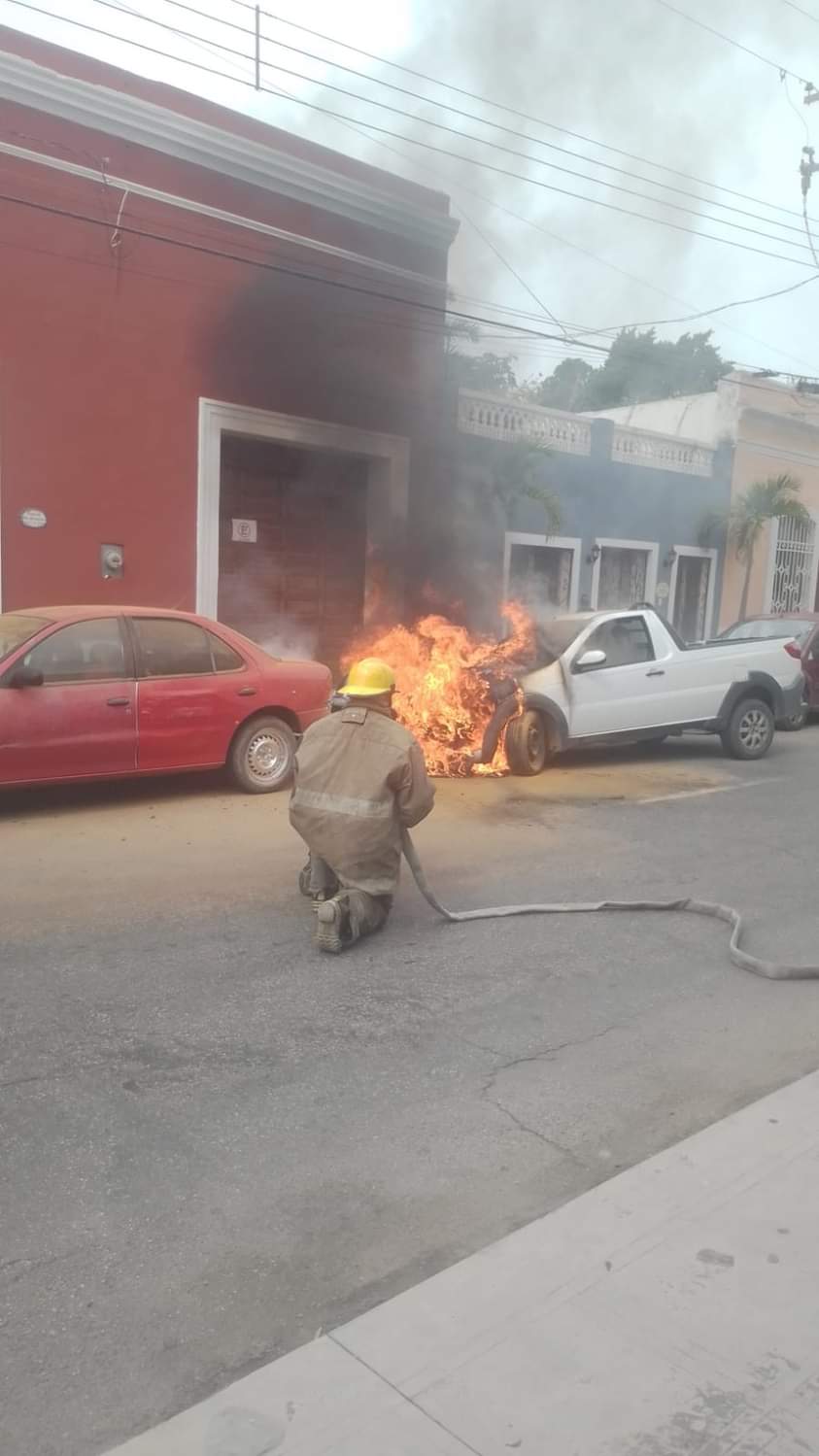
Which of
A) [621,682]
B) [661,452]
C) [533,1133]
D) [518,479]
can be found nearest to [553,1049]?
[533,1133]

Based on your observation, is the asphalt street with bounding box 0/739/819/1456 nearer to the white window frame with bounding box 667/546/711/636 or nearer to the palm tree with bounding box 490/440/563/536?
the palm tree with bounding box 490/440/563/536

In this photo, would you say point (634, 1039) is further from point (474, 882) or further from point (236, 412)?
point (236, 412)

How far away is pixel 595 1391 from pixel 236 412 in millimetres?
11961

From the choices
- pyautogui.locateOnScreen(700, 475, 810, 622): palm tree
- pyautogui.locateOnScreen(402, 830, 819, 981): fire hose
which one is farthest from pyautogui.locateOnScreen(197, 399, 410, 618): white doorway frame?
pyautogui.locateOnScreen(700, 475, 810, 622): palm tree

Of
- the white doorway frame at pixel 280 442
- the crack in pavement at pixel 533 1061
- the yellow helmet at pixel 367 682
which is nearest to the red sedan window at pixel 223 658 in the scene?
the yellow helmet at pixel 367 682

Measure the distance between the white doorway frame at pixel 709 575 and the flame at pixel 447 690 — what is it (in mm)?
11143

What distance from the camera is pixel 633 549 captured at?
19484 mm

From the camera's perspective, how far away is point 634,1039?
4.18m

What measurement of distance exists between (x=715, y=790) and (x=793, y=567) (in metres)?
15.6

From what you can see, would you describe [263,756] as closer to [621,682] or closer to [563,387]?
[621,682]

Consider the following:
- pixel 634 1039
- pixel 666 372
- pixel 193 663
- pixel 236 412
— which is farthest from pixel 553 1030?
pixel 666 372

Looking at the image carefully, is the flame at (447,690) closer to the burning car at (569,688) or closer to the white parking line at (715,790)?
the burning car at (569,688)

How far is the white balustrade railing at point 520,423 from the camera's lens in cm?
1567

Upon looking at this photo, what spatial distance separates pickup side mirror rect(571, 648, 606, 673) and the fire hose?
4.07 meters
